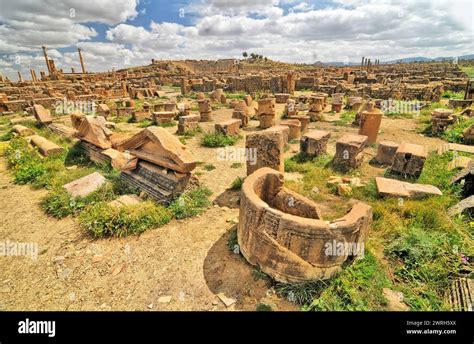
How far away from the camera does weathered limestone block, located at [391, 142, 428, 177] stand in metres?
5.82

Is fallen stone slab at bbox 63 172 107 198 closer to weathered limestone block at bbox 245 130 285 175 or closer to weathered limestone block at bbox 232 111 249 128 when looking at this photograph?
weathered limestone block at bbox 245 130 285 175

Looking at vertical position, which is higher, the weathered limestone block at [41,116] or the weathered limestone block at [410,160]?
the weathered limestone block at [41,116]

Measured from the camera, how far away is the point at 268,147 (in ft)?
17.7

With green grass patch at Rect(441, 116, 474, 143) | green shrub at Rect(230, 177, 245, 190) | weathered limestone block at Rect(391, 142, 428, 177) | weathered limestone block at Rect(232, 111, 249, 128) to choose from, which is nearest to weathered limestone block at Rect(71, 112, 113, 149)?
green shrub at Rect(230, 177, 245, 190)

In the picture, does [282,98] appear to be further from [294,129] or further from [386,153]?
[386,153]

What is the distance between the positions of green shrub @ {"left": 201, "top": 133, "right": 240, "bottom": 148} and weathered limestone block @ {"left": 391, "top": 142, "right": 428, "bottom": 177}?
5280 millimetres

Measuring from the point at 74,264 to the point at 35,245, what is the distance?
1054 millimetres

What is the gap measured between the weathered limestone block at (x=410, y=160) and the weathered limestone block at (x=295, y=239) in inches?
142

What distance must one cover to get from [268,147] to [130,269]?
3.55m

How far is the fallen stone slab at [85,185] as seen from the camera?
5.37 meters

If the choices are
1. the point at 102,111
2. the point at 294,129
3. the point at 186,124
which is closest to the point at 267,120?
the point at 294,129

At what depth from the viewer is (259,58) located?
2830 inches

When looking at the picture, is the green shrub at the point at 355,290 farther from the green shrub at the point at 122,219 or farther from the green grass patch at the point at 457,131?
the green grass patch at the point at 457,131

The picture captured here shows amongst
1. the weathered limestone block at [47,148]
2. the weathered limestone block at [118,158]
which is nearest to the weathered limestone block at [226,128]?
the weathered limestone block at [118,158]
